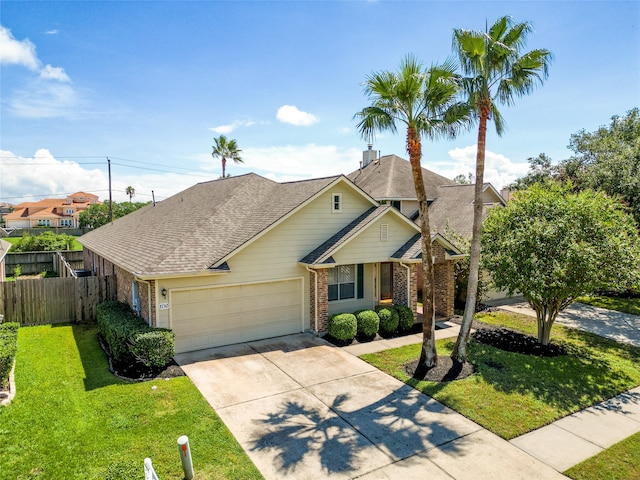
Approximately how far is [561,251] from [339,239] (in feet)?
22.4

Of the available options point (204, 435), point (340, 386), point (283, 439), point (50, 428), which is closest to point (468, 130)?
point (340, 386)

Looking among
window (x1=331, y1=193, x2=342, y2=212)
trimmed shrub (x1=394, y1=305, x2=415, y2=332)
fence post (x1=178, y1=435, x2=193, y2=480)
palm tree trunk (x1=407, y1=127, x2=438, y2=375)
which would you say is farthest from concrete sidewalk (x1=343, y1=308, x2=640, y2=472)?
window (x1=331, y1=193, x2=342, y2=212)

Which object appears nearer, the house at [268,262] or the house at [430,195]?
the house at [268,262]

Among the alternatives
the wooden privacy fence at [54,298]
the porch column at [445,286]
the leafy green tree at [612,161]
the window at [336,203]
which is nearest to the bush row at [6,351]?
the wooden privacy fence at [54,298]

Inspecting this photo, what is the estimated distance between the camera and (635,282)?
36.7 ft

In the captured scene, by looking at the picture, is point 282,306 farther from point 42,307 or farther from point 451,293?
point 42,307

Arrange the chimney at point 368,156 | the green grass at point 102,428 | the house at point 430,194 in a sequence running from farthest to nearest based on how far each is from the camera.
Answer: the chimney at point 368,156 < the house at point 430,194 < the green grass at point 102,428

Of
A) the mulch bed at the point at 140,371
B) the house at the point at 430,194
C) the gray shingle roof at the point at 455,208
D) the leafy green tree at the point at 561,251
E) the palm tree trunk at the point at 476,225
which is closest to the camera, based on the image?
the mulch bed at the point at 140,371

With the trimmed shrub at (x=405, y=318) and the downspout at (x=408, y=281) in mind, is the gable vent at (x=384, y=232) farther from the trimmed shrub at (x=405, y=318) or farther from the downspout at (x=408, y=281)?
the trimmed shrub at (x=405, y=318)

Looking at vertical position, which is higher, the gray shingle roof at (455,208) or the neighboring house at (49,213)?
the neighboring house at (49,213)

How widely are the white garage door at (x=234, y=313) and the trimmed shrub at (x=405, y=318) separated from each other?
11.7ft

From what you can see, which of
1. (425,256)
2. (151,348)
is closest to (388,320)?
(425,256)

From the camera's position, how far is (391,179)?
24703mm

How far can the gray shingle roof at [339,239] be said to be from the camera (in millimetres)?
13547
